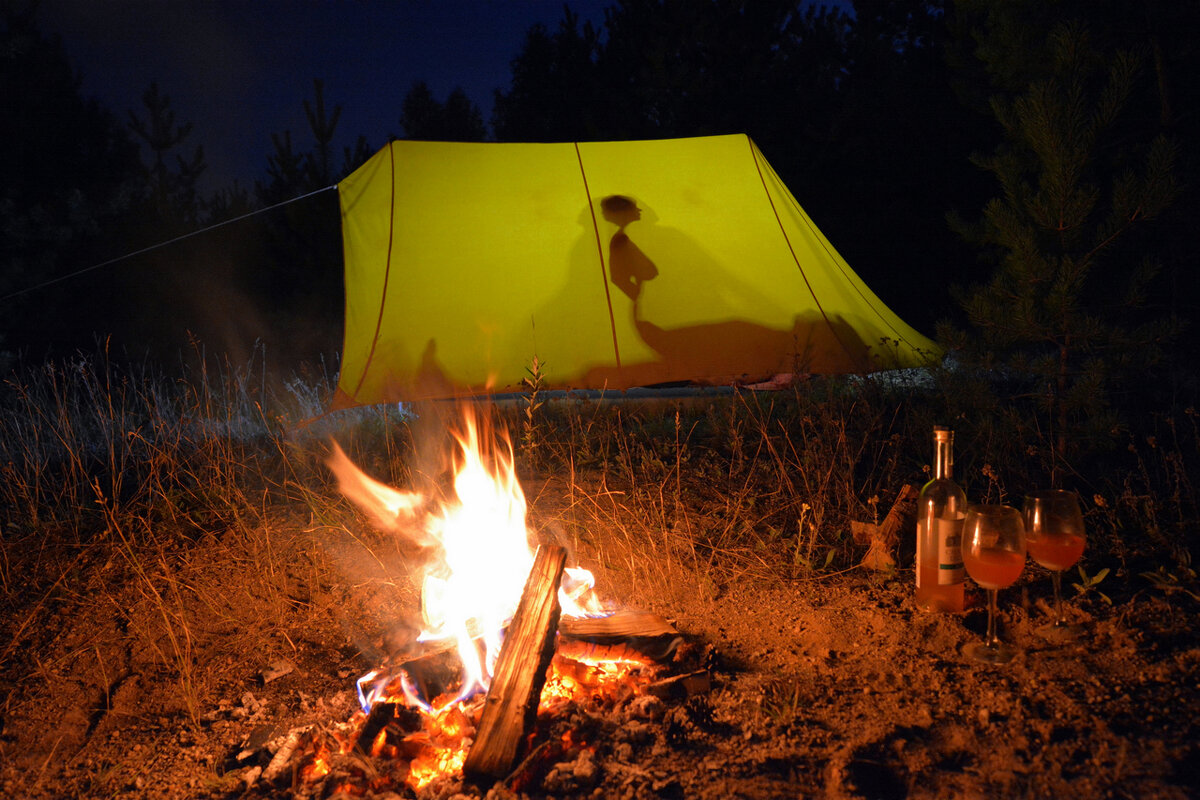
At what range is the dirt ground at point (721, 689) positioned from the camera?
135 centimetres

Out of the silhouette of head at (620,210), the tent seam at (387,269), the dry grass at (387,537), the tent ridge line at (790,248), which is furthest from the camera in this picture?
the silhouette of head at (620,210)

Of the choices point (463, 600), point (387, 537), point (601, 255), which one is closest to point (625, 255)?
point (601, 255)

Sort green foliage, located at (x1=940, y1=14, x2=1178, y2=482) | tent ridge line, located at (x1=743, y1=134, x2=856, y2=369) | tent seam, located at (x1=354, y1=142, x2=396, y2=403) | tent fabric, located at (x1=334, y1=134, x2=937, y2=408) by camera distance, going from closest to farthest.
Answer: green foliage, located at (x1=940, y1=14, x2=1178, y2=482) < tent seam, located at (x1=354, y1=142, x2=396, y2=403) < tent fabric, located at (x1=334, y1=134, x2=937, y2=408) < tent ridge line, located at (x1=743, y1=134, x2=856, y2=369)

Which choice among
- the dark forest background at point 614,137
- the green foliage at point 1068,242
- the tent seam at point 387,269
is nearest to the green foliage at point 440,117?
the dark forest background at point 614,137

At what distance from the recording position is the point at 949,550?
179 cm

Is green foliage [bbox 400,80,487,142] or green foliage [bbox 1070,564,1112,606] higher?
green foliage [bbox 400,80,487,142]

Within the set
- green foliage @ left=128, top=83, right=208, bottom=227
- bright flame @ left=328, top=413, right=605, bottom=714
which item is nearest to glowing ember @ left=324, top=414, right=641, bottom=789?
bright flame @ left=328, top=413, right=605, bottom=714

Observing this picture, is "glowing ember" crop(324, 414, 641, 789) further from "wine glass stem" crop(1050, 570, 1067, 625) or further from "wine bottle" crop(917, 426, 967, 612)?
"wine glass stem" crop(1050, 570, 1067, 625)

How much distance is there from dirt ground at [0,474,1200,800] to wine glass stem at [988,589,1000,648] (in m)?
0.06

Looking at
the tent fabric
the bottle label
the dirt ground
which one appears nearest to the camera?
the dirt ground

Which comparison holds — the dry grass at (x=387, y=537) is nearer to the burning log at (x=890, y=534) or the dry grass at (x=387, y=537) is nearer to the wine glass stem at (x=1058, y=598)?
the burning log at (x=890, y=534)

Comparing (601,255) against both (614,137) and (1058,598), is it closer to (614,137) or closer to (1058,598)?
(1058,598)

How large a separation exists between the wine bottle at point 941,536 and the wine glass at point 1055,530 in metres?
0.15

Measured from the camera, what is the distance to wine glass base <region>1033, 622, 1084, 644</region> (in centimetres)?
170
